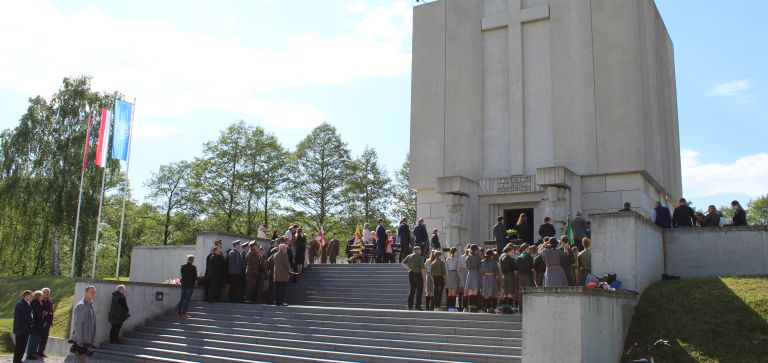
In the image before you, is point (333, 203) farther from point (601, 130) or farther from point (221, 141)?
point (601, 130)

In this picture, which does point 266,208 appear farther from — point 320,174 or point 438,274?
point 438,274

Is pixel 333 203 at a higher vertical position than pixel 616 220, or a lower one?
higher

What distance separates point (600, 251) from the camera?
14.8 metres

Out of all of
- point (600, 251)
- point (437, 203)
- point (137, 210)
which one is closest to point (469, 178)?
point (437, 203)

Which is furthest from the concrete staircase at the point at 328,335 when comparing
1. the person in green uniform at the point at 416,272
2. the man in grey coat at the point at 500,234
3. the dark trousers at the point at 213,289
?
the man in grey coat at the point at 500,234

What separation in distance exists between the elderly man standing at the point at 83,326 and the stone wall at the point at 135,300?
330 centimetres

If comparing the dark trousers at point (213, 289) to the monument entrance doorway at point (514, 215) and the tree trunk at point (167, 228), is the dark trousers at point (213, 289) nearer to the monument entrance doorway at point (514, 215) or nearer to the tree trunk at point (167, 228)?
the monument entrance doorway at point (514, 215)

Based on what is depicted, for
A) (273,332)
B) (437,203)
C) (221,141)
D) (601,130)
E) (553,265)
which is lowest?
(273,332)

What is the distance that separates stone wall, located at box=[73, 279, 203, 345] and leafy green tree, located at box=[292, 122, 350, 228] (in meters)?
27.3

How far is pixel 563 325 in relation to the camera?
1130cm

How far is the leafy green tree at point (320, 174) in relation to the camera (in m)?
46.5

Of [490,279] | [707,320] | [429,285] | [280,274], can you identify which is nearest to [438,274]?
[429,285]

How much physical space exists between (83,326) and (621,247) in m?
10.9

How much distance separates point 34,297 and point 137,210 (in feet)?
130
